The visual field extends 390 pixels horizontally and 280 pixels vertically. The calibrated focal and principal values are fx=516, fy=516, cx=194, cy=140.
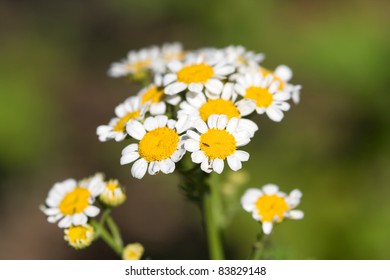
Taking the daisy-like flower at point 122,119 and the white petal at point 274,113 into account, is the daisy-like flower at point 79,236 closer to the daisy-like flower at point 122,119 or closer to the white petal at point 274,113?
the daisy-like flower at point 122,119

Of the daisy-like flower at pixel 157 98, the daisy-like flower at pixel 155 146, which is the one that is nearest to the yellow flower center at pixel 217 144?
the daisy-like flower at pixel 155 146

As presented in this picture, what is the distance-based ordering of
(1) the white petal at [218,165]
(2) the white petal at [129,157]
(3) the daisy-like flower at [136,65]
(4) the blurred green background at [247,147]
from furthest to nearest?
(4) the blurred green background at [247,147], (3) the daisy-like flower at [136,65], (2) the white petal at [129,157], (1) the white petal at [218,165]

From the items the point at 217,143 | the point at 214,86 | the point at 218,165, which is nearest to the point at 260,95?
the point at 214,86

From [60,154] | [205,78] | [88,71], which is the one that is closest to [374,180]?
[205,78]

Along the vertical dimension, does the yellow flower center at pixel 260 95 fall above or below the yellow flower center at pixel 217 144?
above

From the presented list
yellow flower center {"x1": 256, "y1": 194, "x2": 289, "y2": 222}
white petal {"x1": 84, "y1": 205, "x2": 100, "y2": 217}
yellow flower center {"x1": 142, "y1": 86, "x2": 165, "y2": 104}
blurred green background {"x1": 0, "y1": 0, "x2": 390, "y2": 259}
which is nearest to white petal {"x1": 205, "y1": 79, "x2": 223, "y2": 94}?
yellow flower center {"x1": 142, "y1": 86, "x2": 165, "y2": 104}

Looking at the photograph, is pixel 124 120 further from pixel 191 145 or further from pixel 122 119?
pixel 191 145
